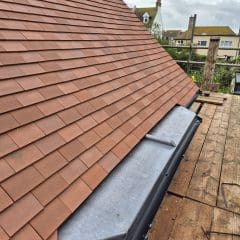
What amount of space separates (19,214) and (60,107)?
0.82 metres

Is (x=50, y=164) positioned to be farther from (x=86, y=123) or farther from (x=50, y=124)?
(x=86, y=123)

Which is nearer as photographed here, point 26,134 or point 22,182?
point 22,182

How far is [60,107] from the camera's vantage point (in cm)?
185

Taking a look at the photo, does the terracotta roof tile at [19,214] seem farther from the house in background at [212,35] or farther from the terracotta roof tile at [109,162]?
the house in background at [212,35]

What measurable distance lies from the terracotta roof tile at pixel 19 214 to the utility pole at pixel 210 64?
23.5 ft

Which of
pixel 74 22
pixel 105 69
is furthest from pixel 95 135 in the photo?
pixel 74 22

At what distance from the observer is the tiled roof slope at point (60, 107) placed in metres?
1.30

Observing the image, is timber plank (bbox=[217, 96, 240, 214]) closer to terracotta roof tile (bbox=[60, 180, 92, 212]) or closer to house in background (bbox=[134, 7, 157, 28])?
terracotta roof tile (bbox=[60, 180, 92, 212])

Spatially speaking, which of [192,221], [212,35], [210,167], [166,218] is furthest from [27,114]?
[212,35]

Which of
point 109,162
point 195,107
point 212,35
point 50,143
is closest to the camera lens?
point 50,143

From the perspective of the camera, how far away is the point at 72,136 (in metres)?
1.74

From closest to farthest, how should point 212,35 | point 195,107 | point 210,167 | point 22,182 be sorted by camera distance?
point 22,182 → point 210,167 → point 195,107 → point 212,35

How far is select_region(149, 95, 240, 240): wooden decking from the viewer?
2.27 metres

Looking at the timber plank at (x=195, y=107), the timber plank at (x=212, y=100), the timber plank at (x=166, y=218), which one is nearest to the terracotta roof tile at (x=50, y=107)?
the timber plank at (x=166, y=218)
